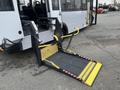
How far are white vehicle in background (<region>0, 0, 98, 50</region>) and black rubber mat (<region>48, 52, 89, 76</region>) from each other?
1.08m

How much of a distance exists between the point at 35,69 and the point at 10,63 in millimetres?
1034

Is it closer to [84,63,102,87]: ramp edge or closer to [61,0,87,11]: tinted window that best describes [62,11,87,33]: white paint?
[61,0,87,11]: tinted window

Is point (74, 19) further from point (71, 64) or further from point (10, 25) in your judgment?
point (10, 25)

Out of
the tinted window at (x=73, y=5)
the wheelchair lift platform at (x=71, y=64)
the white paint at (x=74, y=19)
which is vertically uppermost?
the tinted window at (x=73, y=5)

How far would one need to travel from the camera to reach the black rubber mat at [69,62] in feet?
14.6

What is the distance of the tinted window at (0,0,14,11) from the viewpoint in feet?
15.1

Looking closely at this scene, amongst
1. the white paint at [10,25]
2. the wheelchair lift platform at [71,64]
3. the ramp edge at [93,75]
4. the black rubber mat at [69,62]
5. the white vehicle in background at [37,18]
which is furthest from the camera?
the white vehicle in background at [37,18]

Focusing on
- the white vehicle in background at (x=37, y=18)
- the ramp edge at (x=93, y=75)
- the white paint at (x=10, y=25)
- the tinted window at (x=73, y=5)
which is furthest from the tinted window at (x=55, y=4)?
the ramp edge at (x=93, y=75)

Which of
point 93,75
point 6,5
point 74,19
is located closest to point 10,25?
point 6,5

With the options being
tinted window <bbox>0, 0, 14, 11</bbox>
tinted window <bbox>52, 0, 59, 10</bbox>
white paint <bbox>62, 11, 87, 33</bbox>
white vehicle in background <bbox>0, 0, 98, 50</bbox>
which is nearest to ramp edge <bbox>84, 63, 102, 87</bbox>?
white vehicle in background <bbox>0, 0, 98, 50</bbox>

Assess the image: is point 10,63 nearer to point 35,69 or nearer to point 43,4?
point 35,69

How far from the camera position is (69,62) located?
4820 millimetres

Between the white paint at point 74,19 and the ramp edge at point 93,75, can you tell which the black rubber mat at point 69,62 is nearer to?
the ramp edge at point 93,75

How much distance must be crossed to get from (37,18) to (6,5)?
9.24 ft
